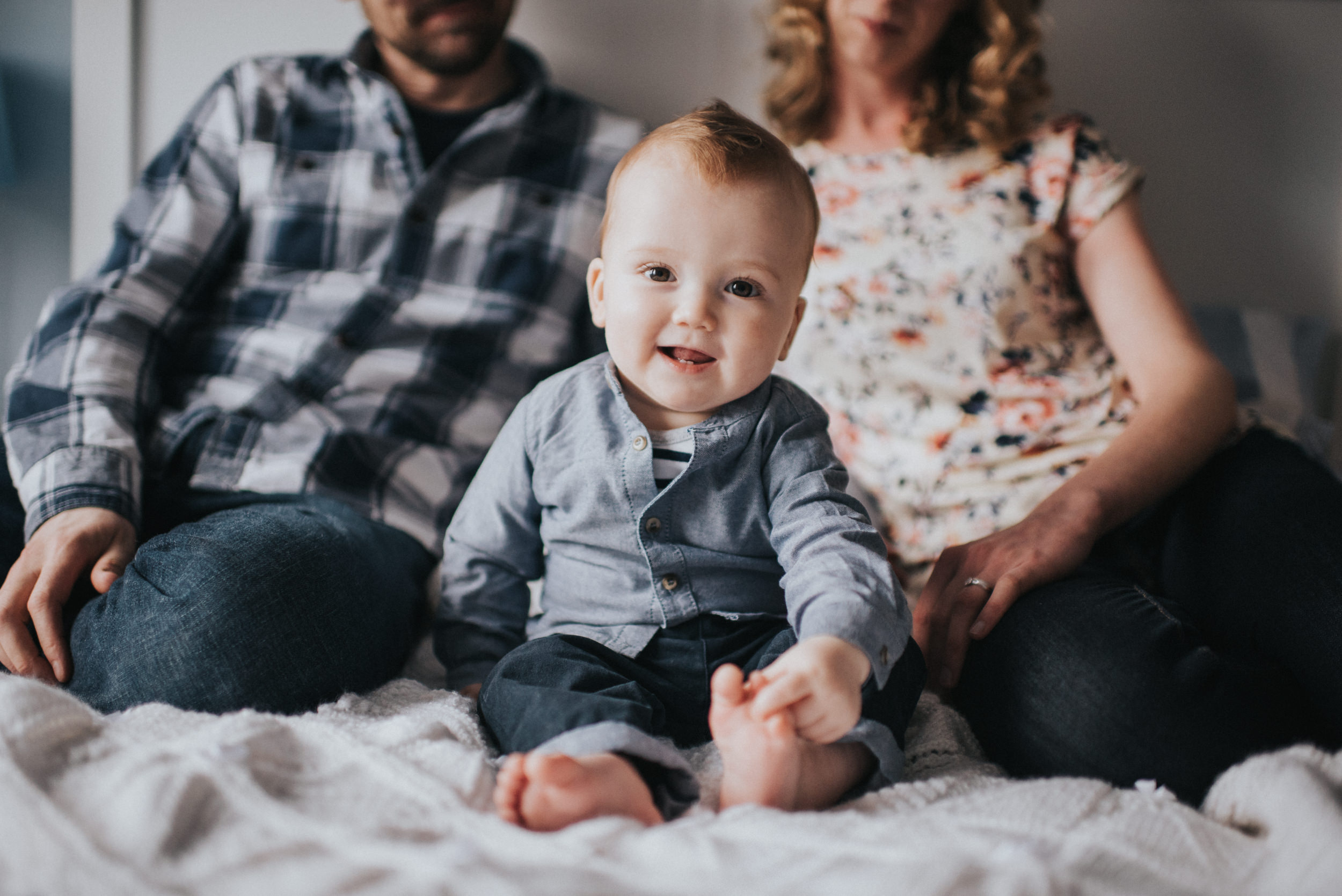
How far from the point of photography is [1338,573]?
0.85 m

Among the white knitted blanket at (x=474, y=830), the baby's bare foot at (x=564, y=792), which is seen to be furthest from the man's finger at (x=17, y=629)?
the baby's bare foot at (x=564, y=792)

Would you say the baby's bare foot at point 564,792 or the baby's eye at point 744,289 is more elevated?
the baby's eye at point 744,289

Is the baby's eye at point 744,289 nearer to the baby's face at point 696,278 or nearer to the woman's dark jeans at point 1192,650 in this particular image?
the baby's face at point 696,278

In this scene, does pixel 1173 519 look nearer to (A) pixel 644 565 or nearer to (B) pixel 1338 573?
(B) pixel 1338 573

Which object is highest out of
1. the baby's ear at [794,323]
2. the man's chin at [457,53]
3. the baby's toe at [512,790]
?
the man's chin at [457,53]

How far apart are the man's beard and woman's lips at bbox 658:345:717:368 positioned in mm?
720

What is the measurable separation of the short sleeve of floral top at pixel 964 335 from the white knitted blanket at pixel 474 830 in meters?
0.49

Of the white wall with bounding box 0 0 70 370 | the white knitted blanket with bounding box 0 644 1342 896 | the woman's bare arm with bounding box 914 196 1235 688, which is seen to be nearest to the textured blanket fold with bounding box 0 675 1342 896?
the white knitted blanket with bounding box 0 644 1342 896

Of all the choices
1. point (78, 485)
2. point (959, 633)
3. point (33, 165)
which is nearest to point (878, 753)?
point (959, 633)

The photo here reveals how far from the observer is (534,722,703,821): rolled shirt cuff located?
0.67 meters

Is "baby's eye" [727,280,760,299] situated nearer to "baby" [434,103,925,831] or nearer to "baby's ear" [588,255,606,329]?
"baby" [434,103,925,831]

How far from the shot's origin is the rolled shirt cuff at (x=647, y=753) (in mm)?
668

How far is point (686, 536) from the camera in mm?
844

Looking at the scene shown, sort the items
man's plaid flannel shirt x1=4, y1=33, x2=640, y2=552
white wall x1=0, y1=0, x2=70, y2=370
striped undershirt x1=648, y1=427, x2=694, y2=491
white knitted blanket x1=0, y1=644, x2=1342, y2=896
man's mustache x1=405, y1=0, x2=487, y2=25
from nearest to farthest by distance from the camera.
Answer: white knitted blanket x1=0, y1=644, x2=1342, y2=896, striped undershirt x1=648, y1=427, x2=694, y2=491, man's plaid flannel shirt x1=4, y1=33, x2=640, y2=552, man's mustache x1=405, y1=0, x2=487, y2=25, white wall x1=0, y1=0, x2=70, y2=370
